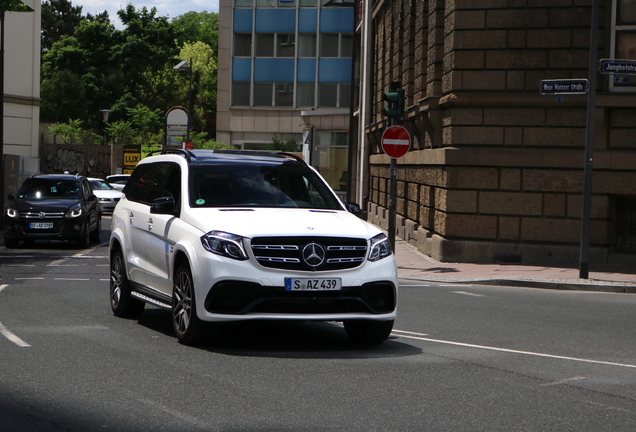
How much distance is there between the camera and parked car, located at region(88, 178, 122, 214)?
38469 mm

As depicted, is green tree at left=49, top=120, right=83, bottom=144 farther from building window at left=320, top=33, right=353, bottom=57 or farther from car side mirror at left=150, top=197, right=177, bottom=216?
car side mirror at left=150, top=197, right=177, bottom=216

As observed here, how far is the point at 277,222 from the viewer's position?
28.1 feet

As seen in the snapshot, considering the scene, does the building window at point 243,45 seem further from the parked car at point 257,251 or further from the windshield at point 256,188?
the windshield at point 256,188

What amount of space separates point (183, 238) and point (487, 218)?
12.1m

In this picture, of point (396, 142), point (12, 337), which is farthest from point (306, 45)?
point (12, 337)

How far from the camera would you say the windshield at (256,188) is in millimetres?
9383

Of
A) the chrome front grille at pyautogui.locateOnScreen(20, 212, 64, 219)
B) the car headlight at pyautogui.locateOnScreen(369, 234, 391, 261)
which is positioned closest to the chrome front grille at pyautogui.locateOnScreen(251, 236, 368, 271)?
the car headlight at pyautogui.locateOnScreen(369, 234, 391, 261)

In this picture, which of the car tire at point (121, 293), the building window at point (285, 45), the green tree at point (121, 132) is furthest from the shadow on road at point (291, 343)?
the green tree at point (121, 132)

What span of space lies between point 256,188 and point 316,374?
99.2 inches

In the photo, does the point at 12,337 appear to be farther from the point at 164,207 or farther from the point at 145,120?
the point at 145,120

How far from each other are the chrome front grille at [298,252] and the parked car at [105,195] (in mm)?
30254

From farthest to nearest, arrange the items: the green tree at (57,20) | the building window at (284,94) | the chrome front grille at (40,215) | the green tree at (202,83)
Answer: the green tree at (57,20), the green tree at (202,83), the building window at (284,94), the chrome front grille at (40,215)

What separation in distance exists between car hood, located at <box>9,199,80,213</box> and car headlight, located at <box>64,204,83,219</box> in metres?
0.09

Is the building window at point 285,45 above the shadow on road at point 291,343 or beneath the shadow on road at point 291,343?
above
